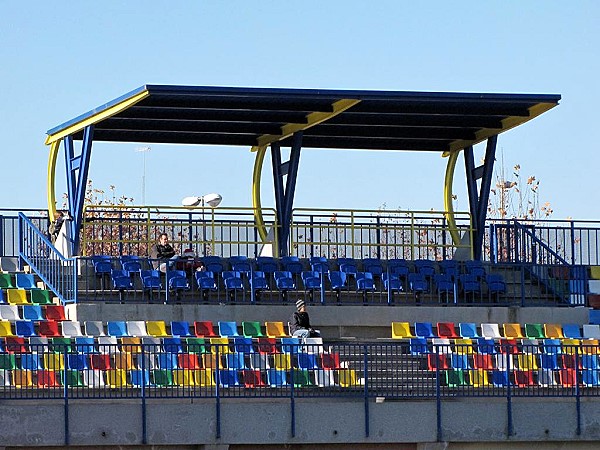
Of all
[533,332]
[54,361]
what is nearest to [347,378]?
[54,361]

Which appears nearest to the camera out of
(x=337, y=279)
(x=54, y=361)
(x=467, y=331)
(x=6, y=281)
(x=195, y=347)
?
(x=54, y=361)

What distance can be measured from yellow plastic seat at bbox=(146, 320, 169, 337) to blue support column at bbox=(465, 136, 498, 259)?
10.8m

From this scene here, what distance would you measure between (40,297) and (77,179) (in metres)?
3.32

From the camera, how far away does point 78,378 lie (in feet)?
81.8

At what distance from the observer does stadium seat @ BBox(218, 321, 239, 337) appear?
98.9 feet

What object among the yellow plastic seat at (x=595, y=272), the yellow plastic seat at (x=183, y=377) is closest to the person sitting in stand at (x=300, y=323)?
the yellow plastic seat at (x=183, y=377)

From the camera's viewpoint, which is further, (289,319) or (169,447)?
(289,319)

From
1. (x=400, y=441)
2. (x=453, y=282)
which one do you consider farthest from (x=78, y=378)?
(x=453, y=282)

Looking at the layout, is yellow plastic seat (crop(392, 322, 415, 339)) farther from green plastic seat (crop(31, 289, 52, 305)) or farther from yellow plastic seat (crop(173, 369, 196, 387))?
yellow plastic seat (crop(173, 369, 196, 387))

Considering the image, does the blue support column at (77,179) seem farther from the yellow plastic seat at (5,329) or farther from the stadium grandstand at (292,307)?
the yellow plastic seat at (5,329)

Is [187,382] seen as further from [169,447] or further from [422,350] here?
[422,350]

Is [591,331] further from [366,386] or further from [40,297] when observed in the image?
[40,297]

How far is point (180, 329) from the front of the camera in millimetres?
29797

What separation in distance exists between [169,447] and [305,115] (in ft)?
41.0
